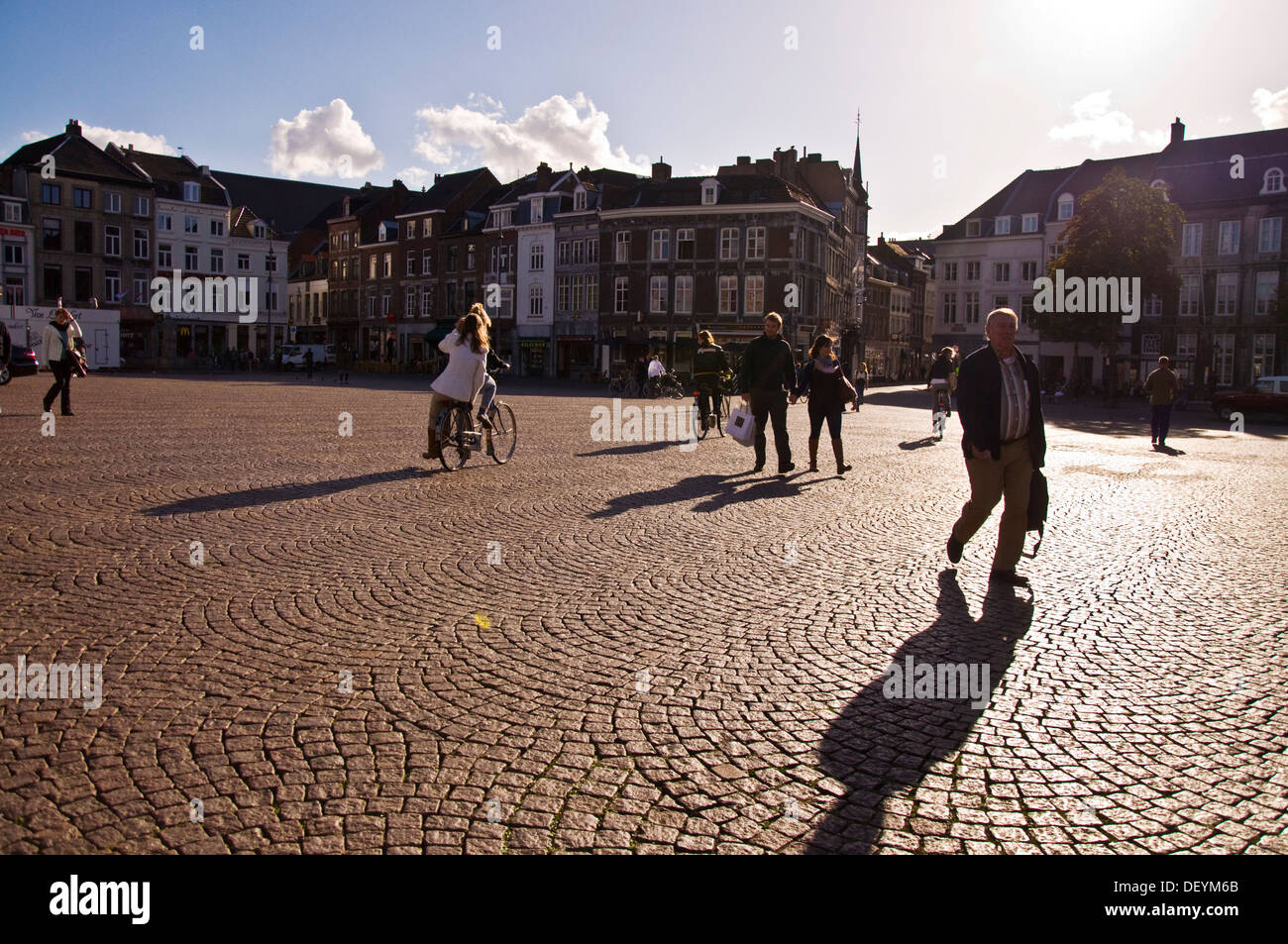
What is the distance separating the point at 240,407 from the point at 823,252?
44642 millimetres

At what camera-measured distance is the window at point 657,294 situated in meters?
60.6

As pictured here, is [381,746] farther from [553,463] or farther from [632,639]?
[553,463]

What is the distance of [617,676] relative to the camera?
4.62 meters

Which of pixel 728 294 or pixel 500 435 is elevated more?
pixel 728 294

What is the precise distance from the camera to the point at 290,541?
750cm

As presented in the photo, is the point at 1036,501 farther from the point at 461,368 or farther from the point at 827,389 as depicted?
the point at 461,368

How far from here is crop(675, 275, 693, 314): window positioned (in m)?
59.5

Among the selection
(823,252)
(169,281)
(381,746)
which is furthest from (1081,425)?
(169,281)

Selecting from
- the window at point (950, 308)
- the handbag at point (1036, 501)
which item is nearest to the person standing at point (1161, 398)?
the handbag at point (1036, 501)

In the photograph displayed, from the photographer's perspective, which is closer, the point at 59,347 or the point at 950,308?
the point at 59,347

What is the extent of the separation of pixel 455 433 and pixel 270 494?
2.78 meters

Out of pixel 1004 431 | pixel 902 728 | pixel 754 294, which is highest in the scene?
pixel 754 294

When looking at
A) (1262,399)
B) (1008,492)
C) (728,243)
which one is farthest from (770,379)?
(728,243)

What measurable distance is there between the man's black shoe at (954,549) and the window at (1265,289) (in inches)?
2207
